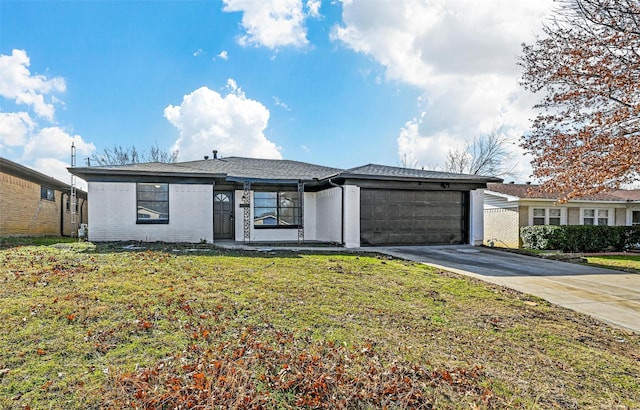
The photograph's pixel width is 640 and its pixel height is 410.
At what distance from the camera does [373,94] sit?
15.2m

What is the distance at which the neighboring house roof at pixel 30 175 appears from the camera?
1280cm

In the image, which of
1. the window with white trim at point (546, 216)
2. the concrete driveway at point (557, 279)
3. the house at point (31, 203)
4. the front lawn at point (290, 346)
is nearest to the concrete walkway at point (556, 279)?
the concrete driveway at point (557, 279)

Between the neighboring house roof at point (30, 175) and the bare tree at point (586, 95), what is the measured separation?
1684 cm

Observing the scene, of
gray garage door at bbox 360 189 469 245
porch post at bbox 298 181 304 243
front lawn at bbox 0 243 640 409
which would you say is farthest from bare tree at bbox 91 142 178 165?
front lawn at bbox 0 243 640 409

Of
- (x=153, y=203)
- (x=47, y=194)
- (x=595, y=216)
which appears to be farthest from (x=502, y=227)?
(x=47, y=194)

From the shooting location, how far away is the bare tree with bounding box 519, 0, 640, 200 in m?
7.55

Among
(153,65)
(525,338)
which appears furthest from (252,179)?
(525,338)

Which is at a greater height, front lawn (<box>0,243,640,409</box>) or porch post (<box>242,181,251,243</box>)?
porch post (<box>242,181,251,243</box>)

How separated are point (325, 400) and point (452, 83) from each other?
15192 mm

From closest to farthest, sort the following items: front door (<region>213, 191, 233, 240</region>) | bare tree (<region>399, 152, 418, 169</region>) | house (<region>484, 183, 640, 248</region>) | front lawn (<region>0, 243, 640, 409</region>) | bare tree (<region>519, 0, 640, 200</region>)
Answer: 1. front lawn (<region>0, 243, 640, 409</region>)
2. bare tree (<region>519, 0, 640, 200</region>)
3. front door (<region>213, 191, 233, 240</region>)
4. house (<region>484, 183, 640, 248</region>)
5. bare tree (<region>399, 152, 418, 169</region>)

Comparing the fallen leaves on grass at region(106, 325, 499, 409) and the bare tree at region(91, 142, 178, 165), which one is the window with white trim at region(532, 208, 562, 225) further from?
the bare tree at region(91, 142, 178, 165)

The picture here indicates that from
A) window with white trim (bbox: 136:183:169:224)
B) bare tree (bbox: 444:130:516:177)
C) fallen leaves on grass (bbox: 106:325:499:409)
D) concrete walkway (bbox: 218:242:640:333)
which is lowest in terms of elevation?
concrete walkway (bbox: 218:242:640:333)

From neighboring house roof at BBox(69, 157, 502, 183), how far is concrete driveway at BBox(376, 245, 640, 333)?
299 cm

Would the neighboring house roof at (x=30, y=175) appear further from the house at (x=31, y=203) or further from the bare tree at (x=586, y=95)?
the bare tree at (x=586, y=95)
